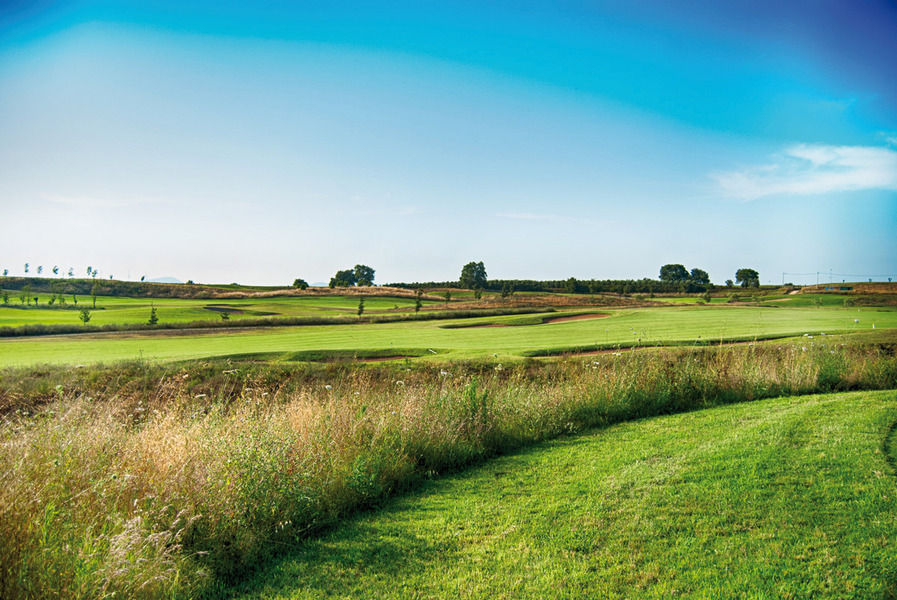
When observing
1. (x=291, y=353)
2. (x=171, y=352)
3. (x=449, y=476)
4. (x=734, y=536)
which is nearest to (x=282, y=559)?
(x=449, y=476)

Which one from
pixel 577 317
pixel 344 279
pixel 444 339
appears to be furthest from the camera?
pixel 344 279

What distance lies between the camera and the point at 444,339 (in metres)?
25.7

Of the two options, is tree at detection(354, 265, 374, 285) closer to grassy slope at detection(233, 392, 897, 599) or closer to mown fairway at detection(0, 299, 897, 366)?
mown fairway at detection(0, 299, 897, 366)

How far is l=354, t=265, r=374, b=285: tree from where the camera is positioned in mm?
104438

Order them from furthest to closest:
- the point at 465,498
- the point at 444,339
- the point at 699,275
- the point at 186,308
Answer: the point at 699,275 → the point at 186,308 → the point at 444,339 → the point at 465,498

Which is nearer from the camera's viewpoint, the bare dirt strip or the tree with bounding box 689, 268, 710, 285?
the bare dirt strip

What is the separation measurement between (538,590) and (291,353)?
17.5 m

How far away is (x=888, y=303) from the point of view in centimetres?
3684

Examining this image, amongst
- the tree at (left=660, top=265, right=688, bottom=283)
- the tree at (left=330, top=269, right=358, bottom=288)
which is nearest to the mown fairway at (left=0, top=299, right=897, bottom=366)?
the tree at (left=660, top=265, right=688, bottom=283)

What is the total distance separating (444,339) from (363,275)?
269ft

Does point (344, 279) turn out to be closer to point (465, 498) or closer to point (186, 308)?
point (186, 308)

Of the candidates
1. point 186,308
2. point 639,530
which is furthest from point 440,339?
point 186,308

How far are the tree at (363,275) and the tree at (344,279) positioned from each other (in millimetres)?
663

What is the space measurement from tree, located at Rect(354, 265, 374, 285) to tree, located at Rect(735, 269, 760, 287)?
66.3 meters
